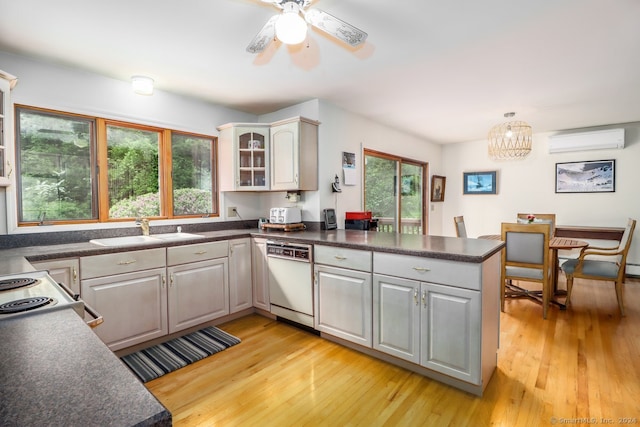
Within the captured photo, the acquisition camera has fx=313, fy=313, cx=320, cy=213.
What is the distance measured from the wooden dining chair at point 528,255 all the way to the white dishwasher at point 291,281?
6.58 ft

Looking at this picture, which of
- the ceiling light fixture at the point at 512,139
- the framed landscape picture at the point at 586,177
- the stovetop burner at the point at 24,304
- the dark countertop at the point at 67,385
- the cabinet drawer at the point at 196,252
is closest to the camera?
the dark countertop at the point at 67,385

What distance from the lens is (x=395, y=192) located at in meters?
4.75

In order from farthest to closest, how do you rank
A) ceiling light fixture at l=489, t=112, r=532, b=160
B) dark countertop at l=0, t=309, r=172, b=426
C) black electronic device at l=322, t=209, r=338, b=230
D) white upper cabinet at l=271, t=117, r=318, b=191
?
ceiling light fixture at l=489, t=112, r=532, b=160 < black electronic device at l=322, t=209, r=338, b=230 < white upper cabinet at l=271, t=117, r=318, b=191 < dark countertop at l=0, t=309, r=172, b=426

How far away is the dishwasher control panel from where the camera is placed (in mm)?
2719

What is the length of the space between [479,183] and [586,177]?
1470 mm

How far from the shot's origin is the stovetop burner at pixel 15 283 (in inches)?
50.8

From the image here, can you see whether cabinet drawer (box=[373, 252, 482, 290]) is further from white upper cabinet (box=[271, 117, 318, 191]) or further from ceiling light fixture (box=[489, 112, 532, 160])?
ceiling light fixture (box=[489, 112, 532, 160])

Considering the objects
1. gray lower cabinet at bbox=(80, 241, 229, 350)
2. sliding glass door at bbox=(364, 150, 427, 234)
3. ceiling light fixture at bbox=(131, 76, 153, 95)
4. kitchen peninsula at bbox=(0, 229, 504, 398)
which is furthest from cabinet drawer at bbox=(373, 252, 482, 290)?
ceiling light fixture at bbox=(131, 76, 153, 95)

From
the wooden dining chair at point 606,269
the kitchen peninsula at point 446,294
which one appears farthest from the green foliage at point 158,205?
the wooden dining chair at point 606,269

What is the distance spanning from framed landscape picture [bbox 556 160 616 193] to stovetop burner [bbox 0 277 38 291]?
6179 millimetres

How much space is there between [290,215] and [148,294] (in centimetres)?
145

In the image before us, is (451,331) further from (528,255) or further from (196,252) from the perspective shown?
(196,252)

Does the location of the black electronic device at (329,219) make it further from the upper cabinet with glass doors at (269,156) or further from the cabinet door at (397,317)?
the cabinet door at (397,317)

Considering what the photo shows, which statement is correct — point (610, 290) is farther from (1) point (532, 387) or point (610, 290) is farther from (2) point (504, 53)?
(2) point (504, 53)
